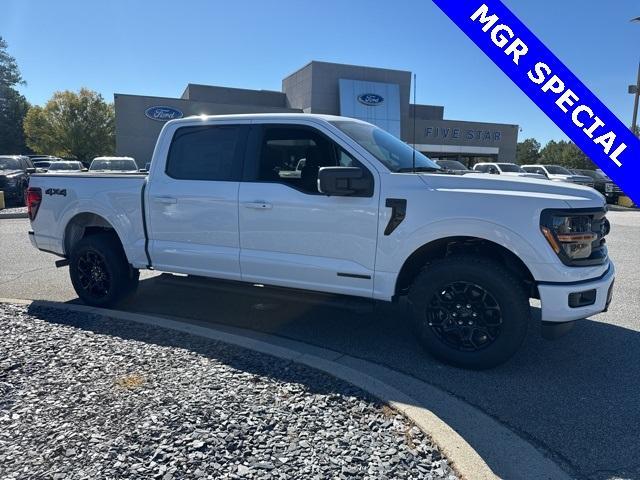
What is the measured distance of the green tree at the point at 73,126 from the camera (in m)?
45.9

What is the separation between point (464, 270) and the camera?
12.3 feet

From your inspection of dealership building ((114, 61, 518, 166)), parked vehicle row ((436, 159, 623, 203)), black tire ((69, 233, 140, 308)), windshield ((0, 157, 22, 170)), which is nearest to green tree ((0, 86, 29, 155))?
dealership building ((114, 61, 518, 166))

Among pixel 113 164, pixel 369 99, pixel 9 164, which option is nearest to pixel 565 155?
pixel 369 99

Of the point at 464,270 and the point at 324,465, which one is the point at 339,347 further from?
the point at 324,465

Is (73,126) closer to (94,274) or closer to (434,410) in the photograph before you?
(94,274)

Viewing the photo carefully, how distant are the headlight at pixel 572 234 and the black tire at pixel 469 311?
41cm

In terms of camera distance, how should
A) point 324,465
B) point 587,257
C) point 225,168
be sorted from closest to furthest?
point 324,465 → point 587,257 → point 225,168

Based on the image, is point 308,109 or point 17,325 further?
point 308,109

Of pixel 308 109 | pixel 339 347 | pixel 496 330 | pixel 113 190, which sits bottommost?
pixel 339 347

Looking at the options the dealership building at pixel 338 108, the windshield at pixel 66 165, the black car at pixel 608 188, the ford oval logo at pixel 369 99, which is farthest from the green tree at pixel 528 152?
the windshield at pixel 66 165

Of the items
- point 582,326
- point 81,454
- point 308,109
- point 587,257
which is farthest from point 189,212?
point 308,109

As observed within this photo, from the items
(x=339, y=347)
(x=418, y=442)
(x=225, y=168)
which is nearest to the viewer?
(x=418, y=442)

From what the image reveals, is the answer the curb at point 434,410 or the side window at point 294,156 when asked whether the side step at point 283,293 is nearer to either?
the curb at point 434,410

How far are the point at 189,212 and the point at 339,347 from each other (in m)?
2.00
